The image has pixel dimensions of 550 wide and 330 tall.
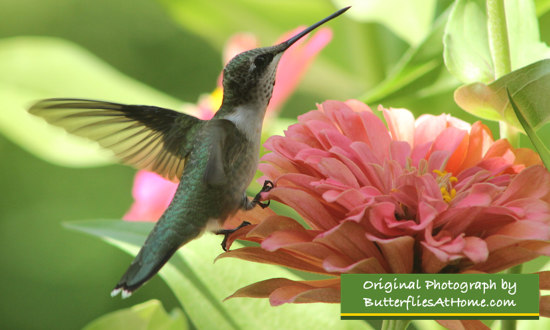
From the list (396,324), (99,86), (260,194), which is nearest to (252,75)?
(260,194)

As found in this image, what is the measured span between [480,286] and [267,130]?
1.23 feet

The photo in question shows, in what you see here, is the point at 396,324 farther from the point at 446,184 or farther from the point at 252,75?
the point at 252,75

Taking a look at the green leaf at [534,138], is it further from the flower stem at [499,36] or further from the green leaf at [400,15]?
the green leaf at [400,15]

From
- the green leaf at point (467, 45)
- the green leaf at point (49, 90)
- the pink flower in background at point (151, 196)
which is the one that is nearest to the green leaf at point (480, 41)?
the green leaf at point (467, 45)

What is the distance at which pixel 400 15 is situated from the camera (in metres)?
0.72

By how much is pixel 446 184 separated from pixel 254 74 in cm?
18

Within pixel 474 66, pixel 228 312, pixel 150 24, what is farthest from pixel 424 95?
pixel 150 24

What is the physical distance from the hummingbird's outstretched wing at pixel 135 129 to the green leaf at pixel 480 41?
0.22m

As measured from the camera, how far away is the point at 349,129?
471 mm

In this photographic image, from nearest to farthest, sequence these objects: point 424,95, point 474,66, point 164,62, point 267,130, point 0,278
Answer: point 474,66
point 424,95
point 267,130
point 0,278
point 164,62

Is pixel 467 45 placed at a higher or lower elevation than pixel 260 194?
higher

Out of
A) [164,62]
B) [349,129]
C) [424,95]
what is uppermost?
[164,62]

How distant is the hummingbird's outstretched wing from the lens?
1.82 ft

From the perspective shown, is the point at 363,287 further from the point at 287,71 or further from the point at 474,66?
the point at 287,71
